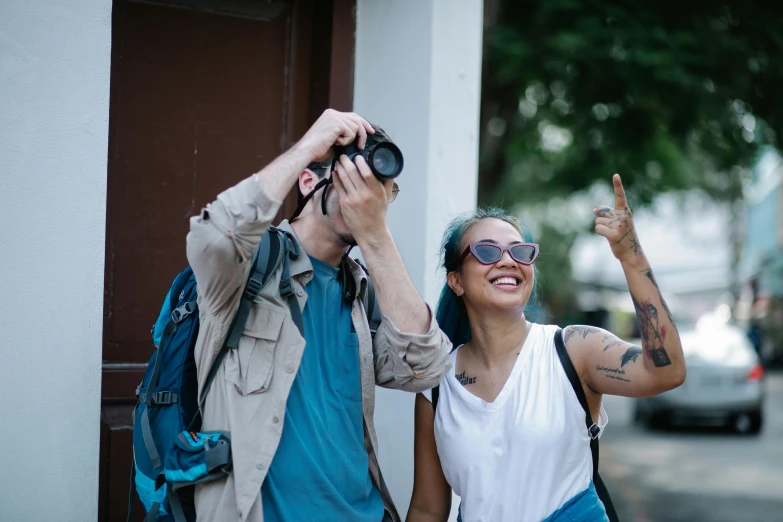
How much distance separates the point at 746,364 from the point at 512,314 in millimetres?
10588

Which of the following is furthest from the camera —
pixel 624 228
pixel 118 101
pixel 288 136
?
pixel 288 136

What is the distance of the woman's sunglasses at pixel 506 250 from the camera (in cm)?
272

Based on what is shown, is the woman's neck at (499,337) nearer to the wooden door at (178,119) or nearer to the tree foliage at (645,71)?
the wooden door at (178,119)

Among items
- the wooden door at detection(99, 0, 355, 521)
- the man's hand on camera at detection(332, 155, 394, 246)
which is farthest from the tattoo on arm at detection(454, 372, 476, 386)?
the wooden door at detection(99, 0, 355, 521)

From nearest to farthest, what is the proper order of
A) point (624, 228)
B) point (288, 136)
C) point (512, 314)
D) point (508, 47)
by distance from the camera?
point (624, 228) → point (512, 314) → point (288, 136) → point (508, 47)

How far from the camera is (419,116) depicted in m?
3.80

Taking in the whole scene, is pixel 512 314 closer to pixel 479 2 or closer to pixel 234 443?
pixel 234 443

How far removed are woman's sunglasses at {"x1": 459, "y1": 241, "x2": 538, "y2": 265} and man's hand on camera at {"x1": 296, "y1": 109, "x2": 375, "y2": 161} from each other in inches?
25.2

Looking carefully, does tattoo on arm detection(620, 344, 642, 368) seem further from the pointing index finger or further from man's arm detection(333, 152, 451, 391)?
man's arm detection(333, 152, 451, 391)

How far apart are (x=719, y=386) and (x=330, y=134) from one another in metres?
11.3

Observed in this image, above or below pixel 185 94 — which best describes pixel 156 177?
below

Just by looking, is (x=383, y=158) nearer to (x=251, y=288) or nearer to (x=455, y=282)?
(x=251, y=288)

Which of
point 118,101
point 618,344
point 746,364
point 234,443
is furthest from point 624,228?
point 746,364

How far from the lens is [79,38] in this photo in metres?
2.90
